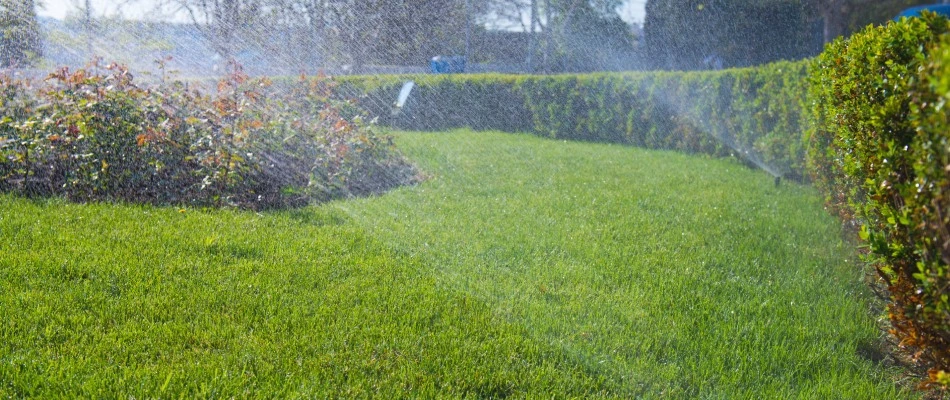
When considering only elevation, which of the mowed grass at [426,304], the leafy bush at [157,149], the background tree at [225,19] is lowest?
the mowed grass at [426,304]

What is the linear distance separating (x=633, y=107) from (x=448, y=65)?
1121 cm

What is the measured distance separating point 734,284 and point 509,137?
326 inches

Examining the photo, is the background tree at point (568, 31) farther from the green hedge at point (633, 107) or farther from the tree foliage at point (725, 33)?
the green hedge at point (633, 107)

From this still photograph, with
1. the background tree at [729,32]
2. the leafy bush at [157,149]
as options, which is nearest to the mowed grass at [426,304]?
the leafy bush at [157,149]

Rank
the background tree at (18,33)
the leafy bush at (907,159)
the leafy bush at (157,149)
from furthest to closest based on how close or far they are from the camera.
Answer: the background tree at (18,33)
the leafy bush at (157,149)
the leafy bush at (907,159)

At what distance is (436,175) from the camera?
685 cm

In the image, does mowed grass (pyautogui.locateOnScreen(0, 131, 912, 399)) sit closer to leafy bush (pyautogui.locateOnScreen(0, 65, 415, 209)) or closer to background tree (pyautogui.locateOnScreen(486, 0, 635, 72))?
leafy bush (pyautogui.locateOnScreen(0, 65, 415, 209))

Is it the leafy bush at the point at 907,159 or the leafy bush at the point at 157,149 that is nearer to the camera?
the leafy bush at the point at 907,159

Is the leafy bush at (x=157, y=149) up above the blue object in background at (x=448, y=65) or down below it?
below

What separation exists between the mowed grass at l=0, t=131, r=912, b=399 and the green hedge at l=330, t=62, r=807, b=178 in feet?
10.4

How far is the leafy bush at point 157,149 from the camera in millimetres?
4859

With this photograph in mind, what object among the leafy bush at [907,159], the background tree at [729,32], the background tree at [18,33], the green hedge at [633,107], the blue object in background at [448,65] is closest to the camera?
the leafy bush at [907,159]

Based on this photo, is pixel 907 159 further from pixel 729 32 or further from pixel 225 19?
pixel 729 32

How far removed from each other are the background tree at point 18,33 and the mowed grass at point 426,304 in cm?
1037
